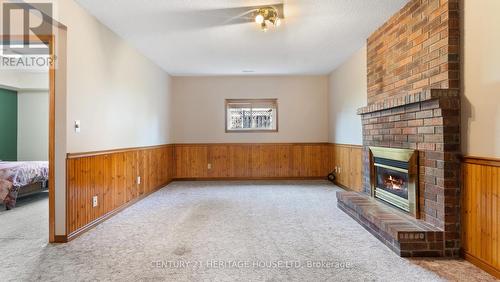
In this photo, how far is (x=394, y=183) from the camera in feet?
10.6

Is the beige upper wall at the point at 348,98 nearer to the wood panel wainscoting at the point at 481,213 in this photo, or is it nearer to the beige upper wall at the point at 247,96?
the beige upper wall at the point at 247,96

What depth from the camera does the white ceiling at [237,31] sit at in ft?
10.1

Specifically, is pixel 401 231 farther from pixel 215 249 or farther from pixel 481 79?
pixel 215 249

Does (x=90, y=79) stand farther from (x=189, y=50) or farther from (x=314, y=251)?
(x=314, y=251)

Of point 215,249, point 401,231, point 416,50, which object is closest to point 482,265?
point 401,231

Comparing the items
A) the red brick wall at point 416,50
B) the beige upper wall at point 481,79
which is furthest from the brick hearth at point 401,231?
the red brick wall at point 416,50

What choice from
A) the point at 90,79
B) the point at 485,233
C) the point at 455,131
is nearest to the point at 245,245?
the point at 485,233

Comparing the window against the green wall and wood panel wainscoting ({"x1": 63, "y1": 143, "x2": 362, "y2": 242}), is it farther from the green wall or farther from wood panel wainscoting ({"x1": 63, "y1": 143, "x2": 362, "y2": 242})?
the green wall

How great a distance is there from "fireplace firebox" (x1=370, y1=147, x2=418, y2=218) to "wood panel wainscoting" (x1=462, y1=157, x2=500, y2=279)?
477 mm

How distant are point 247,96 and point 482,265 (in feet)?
18.0

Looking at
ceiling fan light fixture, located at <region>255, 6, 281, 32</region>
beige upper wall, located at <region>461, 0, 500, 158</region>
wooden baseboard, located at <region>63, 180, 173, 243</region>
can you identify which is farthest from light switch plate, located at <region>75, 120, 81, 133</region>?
beige upper wall, located at <region>461, 0, 500, 158</region>

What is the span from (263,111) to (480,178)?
5.10 meters

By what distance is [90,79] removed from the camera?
10.7ft

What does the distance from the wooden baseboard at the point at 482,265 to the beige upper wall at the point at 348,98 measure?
258 centimetres
